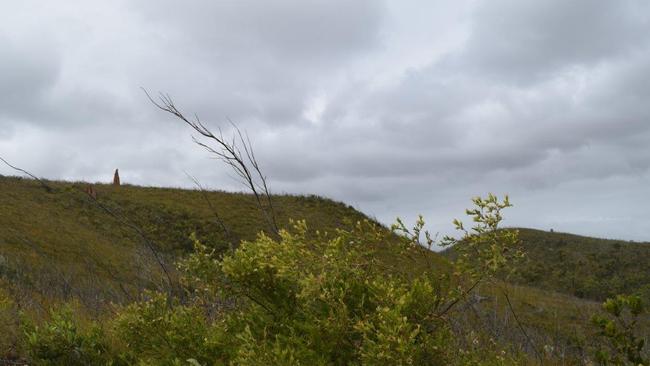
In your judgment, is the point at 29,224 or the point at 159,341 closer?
the point at 159,341

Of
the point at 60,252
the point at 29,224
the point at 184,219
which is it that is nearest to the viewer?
the point at 60,252

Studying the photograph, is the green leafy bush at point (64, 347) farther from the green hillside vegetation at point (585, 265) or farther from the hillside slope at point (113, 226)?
the green hillside vegetation at point (585, 265)

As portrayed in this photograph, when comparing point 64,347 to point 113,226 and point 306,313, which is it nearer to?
point 306,313

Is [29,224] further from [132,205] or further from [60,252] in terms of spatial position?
[132,205]

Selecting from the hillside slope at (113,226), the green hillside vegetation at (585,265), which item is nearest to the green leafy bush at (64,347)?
the hillside slope at (113,226)

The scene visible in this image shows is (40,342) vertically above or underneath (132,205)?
underneath

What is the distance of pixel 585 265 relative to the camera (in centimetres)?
4550

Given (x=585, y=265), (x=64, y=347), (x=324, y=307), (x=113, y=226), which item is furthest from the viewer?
(x=585, y=265)

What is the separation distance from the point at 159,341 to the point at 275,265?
1.69 metres

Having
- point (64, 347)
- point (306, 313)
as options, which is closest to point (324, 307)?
point (306, 313)

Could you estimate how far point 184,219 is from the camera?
1200 inches

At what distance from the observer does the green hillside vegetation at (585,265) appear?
1563 inches

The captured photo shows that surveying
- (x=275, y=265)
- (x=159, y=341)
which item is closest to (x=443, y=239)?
(x=275, y=265)

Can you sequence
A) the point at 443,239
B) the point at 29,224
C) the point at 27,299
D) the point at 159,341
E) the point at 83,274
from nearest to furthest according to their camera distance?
1. the point at 443,239
2. the point at 159,341
3. the point at 27,299
4. the point at 83,274
5. the point at 29,224
